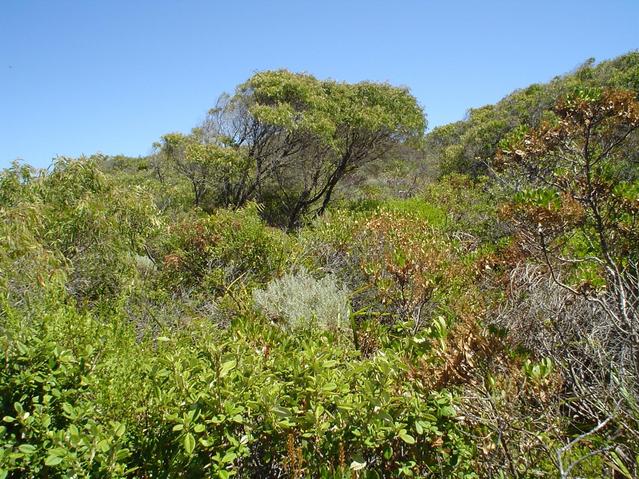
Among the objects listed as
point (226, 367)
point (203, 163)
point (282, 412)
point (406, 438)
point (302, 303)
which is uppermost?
point (203, 163)

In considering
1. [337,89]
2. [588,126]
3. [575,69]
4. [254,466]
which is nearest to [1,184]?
[254,466]

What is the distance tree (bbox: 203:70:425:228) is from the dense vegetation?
0.86 metres

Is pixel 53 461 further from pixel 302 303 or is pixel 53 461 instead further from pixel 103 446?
pixel 302 303

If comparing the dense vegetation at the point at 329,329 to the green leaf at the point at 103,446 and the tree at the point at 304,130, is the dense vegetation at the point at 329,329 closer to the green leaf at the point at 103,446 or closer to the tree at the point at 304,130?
the green leaf at the point at 103,446

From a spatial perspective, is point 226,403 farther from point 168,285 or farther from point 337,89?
point 337,89

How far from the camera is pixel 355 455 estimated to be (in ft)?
6.97

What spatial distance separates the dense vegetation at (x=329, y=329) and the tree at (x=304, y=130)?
86 centimetres

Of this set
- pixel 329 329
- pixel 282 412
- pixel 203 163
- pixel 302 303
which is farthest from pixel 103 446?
pixel 203 163

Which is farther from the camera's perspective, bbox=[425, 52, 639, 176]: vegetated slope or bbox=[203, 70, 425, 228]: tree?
bbox=[425, 52, 639, 176]: vegetated slope

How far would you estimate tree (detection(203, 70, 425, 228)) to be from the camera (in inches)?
541

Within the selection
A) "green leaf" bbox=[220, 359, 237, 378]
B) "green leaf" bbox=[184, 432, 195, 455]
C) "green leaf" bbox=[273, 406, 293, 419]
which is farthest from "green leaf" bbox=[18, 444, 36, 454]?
"green leaf" bbox=[273, 406, 293, 419]

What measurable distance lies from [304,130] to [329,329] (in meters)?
10.6

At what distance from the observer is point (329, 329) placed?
432 centimetres

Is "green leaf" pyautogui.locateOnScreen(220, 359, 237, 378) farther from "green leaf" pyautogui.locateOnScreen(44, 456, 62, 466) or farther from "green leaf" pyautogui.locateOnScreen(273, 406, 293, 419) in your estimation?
"green leaf" pyautogui.locateOnScreen(44, 456, 62, 466)
